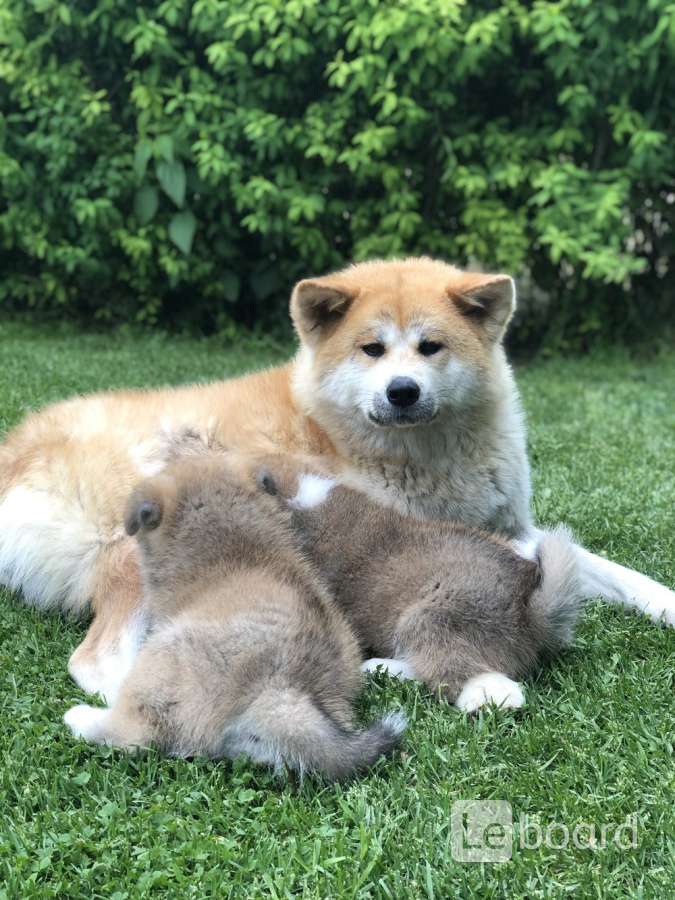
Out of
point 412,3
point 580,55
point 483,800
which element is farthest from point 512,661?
point 580,55

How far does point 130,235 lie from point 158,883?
780 cm

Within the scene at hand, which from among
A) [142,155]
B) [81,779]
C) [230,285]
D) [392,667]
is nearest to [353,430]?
[392,667]

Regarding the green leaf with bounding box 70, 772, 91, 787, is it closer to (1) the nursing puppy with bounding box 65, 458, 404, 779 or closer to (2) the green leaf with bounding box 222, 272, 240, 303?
(1) the nursing puppy with bounding box 65, 458, 404, 779

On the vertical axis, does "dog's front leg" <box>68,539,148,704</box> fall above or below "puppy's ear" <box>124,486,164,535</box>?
below

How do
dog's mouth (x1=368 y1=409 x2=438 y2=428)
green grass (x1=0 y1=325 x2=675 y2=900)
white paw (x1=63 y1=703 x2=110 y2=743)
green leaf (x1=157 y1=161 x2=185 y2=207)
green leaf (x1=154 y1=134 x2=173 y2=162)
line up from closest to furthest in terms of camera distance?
green grass (x1=0 y1=325 x2=675 y2=900) → white paw (x1=63 y1=703 x2=110 y2=743) → dog's mouth (x1=368 y1=409 x2=438 y2=428) → green leaf (x1=154 y1=134 x2=173 y2=162) → green leaf (x1=157 y1=161 x2=185 y2=207)

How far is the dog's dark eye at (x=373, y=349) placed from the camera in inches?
143

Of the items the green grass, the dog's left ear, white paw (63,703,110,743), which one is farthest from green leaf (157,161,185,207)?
white paw (63,703,110,743)

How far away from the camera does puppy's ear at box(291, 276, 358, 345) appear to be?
3596mm

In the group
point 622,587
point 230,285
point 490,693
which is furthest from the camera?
point 230,285

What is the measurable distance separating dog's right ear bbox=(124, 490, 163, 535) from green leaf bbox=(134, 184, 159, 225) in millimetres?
6457

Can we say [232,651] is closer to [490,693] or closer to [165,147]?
[490,693]

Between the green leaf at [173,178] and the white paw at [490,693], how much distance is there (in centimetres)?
681

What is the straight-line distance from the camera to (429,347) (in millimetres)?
3598

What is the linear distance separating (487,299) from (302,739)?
6.58 ft
